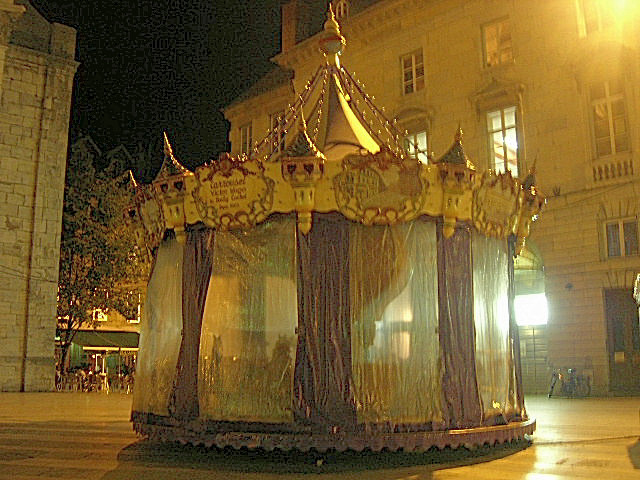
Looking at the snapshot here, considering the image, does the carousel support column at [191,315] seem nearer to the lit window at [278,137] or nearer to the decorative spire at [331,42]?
the lit window at [278,137]

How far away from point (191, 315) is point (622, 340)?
57.5 ft

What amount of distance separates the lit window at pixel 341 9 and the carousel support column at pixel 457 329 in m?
23.0

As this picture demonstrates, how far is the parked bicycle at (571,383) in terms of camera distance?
68.4 feet

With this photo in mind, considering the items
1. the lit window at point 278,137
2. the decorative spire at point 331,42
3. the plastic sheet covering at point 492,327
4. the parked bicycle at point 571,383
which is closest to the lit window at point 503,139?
the parked bicycle at point 571,383

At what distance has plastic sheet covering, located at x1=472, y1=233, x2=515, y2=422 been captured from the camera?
340 inches

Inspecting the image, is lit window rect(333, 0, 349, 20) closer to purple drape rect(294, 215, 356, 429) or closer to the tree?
the tree

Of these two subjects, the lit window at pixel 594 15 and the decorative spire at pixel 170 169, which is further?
the lit window at pixel 594 15

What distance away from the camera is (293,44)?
3166cm

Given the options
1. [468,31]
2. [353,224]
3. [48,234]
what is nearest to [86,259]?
[48,234]

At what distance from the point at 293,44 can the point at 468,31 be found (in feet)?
29.9

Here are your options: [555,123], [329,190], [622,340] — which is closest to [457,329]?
[329,190]

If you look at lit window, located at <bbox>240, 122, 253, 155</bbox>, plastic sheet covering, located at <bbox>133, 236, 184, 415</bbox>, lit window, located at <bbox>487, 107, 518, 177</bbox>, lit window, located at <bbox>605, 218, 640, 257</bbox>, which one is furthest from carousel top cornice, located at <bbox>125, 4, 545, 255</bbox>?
lit window, located at <bbox>240, 122, 253, 155</bbox>

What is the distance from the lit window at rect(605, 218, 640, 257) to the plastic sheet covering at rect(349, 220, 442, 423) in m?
15.0

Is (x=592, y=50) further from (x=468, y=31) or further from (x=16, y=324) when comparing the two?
(x=16, y=324)
